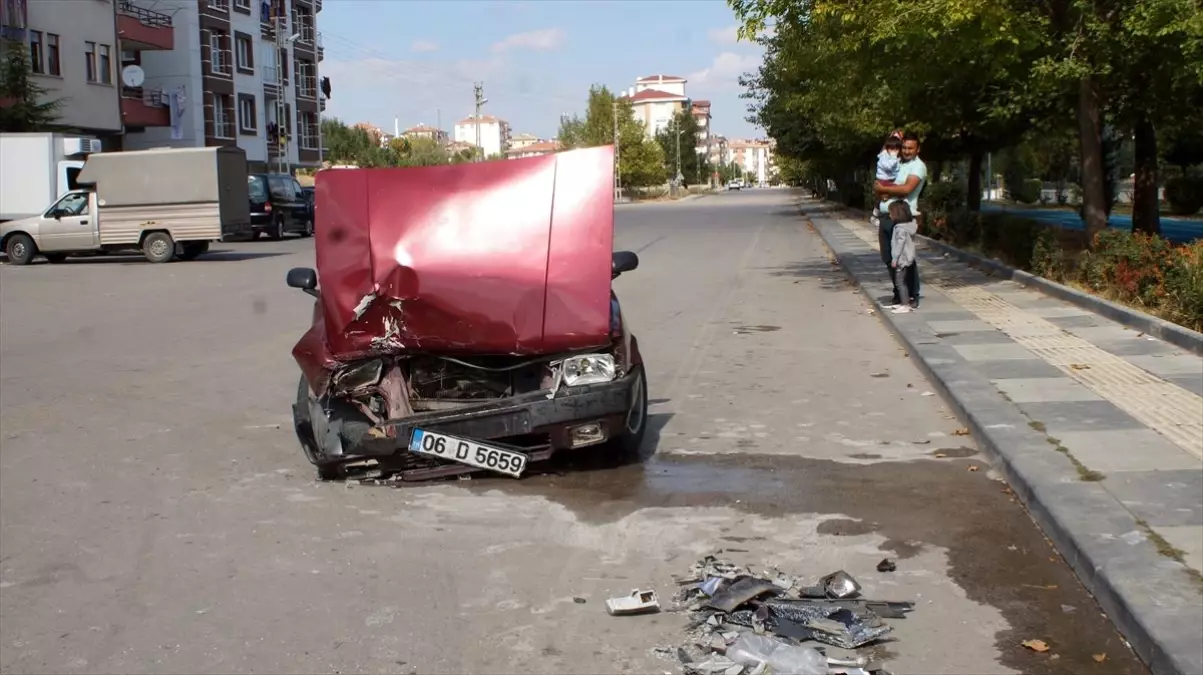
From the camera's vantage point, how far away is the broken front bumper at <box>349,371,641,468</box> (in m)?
6.54

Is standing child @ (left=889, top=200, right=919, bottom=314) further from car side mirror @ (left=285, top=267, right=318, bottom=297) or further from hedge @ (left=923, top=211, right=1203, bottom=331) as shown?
car side mirror @ (left=285, top=267, right=318, bottom=297)

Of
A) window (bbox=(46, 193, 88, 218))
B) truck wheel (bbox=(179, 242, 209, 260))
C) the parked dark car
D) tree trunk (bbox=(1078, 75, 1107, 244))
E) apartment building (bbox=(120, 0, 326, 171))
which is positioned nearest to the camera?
tree trunk (bbox=(1078, 75, 1107, 244))

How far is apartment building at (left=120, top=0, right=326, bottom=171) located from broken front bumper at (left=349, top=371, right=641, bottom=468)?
50.9 meters

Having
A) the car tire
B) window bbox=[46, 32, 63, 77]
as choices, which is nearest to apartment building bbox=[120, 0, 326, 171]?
window bbox=[46, 32, 63, 77]

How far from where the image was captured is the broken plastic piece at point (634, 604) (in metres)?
4.69

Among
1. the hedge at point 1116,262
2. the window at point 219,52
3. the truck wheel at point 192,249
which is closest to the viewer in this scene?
the hedge at point 1116,262

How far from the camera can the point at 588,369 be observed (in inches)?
266

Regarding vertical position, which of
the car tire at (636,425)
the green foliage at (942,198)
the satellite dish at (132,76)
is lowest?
the car tire at (636,425)

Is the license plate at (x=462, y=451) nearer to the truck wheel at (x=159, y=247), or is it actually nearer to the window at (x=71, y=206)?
the truck wheel at (x=159, y=247)

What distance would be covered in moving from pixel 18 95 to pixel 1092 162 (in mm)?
31837

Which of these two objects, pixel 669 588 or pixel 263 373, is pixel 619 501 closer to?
pixel 669 588

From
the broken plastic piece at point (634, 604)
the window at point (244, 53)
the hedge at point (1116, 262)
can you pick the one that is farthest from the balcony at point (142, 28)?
the broken plastic piece at point (634, 604)

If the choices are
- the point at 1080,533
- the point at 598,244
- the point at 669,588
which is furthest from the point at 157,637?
the point at 1080,533

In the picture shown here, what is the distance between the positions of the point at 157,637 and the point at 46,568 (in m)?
1.19
